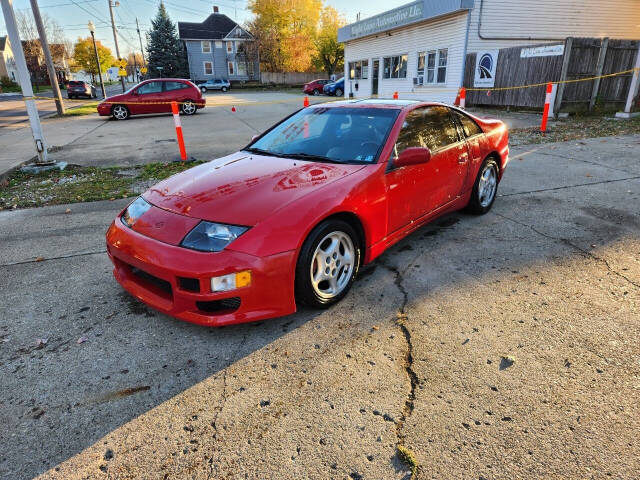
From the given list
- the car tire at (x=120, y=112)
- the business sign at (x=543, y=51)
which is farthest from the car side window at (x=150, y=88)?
the business sign at (x=543, y=51)

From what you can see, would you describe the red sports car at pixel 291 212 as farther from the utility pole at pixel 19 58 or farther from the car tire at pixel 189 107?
the car tire at pixel 189 107

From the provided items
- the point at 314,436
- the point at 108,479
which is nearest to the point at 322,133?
the point at 314,436

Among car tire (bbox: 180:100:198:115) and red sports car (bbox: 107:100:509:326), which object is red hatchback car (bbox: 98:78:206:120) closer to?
car tire (bbox: 180:100:198:115)

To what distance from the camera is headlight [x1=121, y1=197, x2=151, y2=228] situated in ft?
9.75

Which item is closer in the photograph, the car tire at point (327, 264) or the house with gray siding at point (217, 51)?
the car tire at point (327, 264)

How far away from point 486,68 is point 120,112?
50.1 ft

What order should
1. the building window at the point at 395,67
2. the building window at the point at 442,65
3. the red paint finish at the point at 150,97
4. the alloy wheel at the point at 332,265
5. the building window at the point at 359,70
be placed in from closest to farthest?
1. the alloy wheel at the point at 332,265
2. the red paint finish at the point at 150,97
3. the building window at the point at 442,65
4. the building window at the point at 395,67
5. the building window at the point at 359,70

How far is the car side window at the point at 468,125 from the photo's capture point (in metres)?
4.39

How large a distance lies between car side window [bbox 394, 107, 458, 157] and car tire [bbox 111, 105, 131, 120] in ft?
54.1

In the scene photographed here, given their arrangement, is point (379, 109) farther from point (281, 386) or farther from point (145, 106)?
point (145, 106)

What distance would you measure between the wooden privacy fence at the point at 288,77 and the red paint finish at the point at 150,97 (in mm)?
37873

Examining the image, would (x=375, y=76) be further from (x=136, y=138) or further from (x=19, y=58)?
(x=19, y=58)

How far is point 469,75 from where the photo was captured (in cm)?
1806

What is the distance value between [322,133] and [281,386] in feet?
7.66
